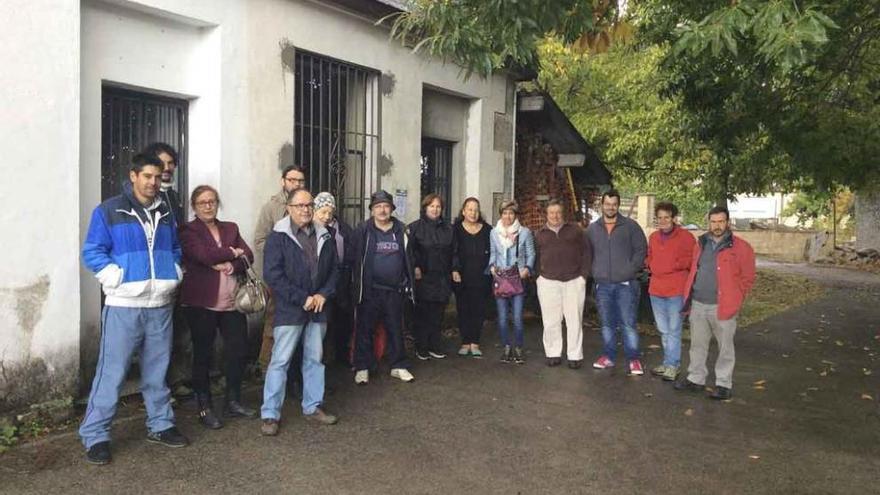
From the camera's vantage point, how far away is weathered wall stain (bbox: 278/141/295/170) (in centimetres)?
644

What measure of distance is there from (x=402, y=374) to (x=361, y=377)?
40 cm

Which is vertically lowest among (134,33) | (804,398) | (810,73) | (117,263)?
(804,398)

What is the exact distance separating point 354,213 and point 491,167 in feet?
8.70

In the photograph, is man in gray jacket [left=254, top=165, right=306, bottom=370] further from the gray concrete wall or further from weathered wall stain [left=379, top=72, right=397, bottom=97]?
the gray concrete wall

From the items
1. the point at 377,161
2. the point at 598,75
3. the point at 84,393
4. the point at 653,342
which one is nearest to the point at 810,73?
the point at 653,342

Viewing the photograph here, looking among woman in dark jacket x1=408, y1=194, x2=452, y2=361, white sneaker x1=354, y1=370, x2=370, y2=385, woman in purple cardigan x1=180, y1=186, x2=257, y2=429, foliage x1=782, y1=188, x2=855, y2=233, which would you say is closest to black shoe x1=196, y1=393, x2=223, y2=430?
woman in purple cardigan x1=180, y1=186, x2=257, y2=429

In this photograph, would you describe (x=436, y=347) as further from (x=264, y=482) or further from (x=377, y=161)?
(x=264, y=482)

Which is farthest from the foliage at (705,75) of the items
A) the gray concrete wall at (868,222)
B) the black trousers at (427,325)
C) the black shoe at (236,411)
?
the gray concrete wall at (868,222)

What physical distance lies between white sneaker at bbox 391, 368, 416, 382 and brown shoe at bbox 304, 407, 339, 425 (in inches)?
50.5

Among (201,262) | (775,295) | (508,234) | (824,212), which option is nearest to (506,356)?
(508,234)

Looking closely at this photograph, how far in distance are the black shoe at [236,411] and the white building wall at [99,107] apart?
106 cm

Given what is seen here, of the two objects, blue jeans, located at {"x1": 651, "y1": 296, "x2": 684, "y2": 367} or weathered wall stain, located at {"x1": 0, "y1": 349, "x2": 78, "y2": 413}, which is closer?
weathered wall stain, located at {"x1": 0, "y1": 349, "x2": 78, "y2": 413}

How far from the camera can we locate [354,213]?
7.54m

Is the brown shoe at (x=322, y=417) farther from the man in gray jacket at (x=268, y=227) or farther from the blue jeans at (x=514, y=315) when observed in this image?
the blue jeans at (x=514, y=315)
